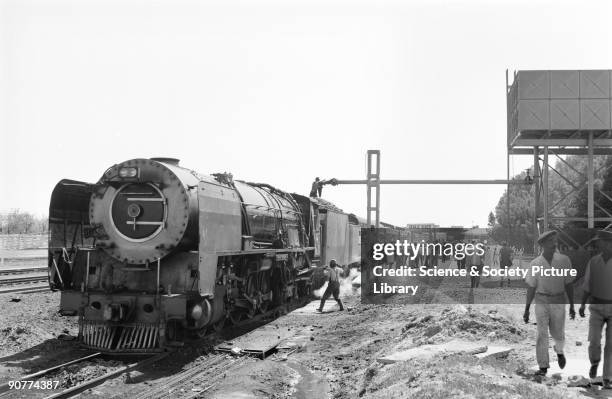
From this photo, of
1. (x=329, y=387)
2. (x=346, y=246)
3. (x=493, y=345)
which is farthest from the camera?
(x=346, y=246)

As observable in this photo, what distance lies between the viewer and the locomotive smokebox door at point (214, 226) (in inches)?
416

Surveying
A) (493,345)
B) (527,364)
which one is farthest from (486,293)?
(527,364)

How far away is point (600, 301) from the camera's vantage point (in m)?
7.53

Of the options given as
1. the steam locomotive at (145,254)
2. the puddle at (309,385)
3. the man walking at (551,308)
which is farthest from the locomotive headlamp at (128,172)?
the man walking at (551,308)

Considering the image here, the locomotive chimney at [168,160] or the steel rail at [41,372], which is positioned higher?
the locomotive chimney at [168,160]

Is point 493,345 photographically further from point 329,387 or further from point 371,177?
point 371,177

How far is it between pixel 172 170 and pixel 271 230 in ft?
16.7

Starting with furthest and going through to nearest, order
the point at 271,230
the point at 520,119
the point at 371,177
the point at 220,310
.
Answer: the point at 371,177, the point at 520,119, the point at 271,230, the point at 220,310

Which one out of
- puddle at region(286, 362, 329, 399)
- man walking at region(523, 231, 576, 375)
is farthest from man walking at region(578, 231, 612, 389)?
puddle at region(286, 362, 329, 399)

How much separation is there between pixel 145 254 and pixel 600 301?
7.39 metres

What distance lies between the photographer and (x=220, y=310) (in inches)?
459

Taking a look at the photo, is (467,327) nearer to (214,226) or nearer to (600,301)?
(600,301)

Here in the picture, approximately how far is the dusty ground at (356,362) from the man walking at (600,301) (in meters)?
0.42

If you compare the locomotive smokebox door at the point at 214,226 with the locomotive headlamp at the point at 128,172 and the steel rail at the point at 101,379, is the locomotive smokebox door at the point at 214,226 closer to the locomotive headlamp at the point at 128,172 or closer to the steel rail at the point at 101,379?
the locomotive headlamp at the point at 128,172
